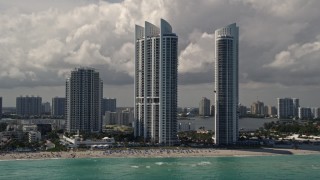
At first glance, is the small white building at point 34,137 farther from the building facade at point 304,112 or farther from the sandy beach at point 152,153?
the building facade at point 304,112

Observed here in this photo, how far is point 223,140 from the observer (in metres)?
59.0

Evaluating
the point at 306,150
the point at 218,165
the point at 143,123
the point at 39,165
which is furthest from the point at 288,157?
the point at 39,165

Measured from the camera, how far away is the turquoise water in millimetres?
36062

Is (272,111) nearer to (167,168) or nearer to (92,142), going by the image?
(92,142)

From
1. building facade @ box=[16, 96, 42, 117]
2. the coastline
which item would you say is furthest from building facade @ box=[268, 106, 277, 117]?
the coastline

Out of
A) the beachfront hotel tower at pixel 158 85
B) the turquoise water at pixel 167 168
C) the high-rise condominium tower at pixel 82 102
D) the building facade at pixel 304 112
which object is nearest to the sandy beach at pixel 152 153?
the turquoise water at pixel 167 168

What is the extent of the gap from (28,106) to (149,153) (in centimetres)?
8755

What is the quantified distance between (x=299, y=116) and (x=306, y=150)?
8161 cm

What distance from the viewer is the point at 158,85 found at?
57250mm

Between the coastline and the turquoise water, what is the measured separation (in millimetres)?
2002

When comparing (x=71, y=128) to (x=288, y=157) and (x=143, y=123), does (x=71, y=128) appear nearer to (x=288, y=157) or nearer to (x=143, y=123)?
(x=143, y=123)

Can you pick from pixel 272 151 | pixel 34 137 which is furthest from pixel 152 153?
pixel 34 137

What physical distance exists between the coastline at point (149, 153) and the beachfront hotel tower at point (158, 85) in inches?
206

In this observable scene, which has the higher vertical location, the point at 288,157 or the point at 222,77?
the point at 222,77
